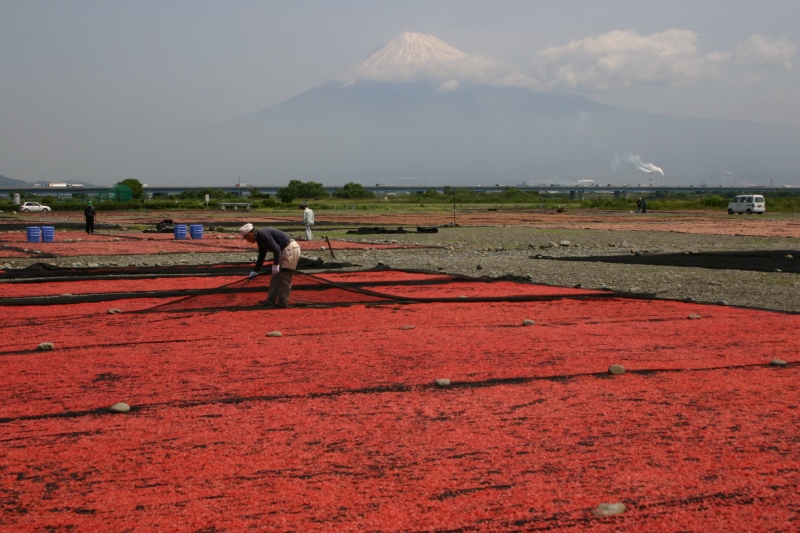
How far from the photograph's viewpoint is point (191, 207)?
8994cm

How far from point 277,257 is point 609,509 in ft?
28.5

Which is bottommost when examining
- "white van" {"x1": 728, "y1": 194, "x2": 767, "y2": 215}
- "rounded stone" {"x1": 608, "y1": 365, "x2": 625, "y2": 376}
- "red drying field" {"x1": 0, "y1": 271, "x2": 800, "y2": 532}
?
"red drying field" {"x1": 0, "y1": 271, "x2": 800, "y2": 532}

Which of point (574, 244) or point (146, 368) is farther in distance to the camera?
point (574, 244)

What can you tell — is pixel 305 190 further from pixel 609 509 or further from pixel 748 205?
pixel 609 509

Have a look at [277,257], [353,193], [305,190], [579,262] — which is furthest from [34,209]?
[277,257]

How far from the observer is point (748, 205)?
6962 centimetres

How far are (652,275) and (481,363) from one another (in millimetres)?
11683

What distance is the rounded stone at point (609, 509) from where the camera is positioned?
16.2 ft

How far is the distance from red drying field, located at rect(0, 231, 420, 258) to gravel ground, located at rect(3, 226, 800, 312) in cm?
175

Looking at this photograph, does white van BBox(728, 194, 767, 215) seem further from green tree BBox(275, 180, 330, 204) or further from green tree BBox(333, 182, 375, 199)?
green tree BBox(333, 182, 375, 199)

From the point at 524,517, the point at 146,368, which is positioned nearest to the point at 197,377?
the point at 146,368

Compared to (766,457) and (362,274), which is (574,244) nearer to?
(362,274)

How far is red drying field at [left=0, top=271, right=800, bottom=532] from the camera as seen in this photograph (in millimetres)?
5051

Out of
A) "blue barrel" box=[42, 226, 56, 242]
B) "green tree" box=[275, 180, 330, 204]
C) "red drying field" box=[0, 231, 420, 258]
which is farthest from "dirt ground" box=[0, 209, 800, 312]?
"green tree" box=[275, 180, 330, 204]
